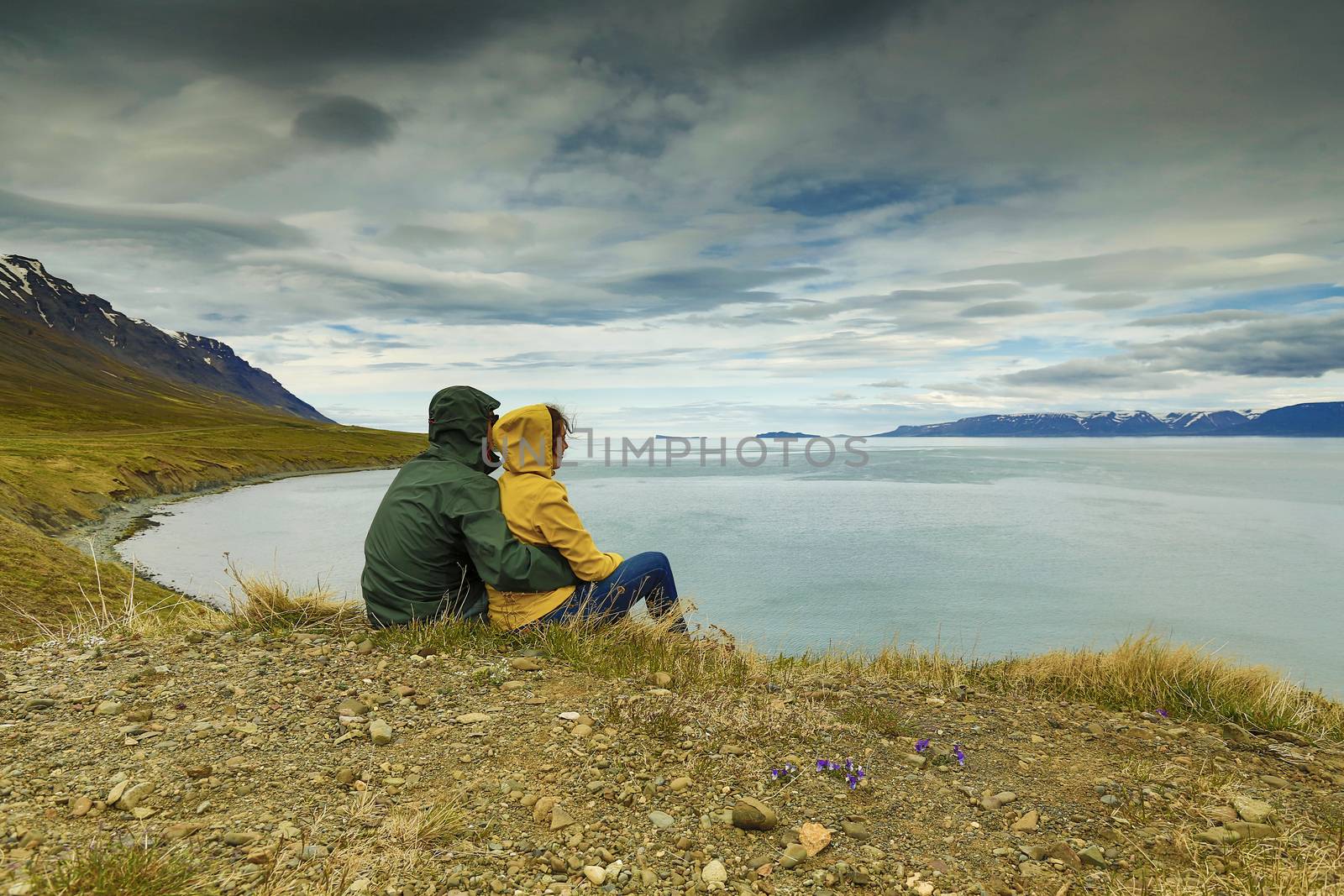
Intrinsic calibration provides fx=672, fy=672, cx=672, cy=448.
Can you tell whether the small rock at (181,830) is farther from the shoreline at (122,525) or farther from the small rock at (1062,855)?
the shoreline at (122,525)

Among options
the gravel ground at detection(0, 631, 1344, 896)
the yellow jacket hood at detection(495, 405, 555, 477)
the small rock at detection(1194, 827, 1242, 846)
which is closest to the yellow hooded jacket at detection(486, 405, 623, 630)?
the yellow jacket hood at detection(495, 405, 555, 477)

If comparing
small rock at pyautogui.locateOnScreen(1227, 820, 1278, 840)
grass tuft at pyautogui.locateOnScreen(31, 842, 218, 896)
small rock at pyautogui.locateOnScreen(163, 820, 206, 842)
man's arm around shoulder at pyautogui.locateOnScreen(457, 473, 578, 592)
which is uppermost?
man's arm around shoulder at pyautogui.locateOnScreen(457, 473, 578, 592)

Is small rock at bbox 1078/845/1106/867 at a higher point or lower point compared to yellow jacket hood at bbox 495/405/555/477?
lower

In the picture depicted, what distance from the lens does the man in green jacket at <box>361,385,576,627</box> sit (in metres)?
5.57

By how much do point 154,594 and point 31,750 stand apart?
46.2ft

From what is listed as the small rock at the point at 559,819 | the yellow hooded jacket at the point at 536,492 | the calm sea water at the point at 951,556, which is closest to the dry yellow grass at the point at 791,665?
the yellow hooded jacket at the point at 536,492

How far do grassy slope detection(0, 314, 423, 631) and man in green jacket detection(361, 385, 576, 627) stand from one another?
436cm

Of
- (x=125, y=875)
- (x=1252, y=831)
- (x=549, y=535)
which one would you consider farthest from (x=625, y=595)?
(x=1252, y=831)

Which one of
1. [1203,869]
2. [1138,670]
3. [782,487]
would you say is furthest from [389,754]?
[782,487]

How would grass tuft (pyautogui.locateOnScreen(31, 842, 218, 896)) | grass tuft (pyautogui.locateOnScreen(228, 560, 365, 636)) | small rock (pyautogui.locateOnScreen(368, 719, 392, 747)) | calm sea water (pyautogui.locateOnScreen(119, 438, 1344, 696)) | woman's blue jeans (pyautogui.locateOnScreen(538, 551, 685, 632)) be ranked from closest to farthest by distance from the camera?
grass tuft (pyautogui.locateOnScreen(31, 842, 218, 896)) < small rock (pyautogui.locateOnScreen(368, 719, 392, 747)) < woman's blue jeans (pyautogui.locateOnScreen(538, 551, 685, 632)) < grass tuft (pyautogui.locateOnScreen(228, 560, 365, 636)) < calm sea water (pyautogui.locateOnScreen(119, 438, 1344, 696))

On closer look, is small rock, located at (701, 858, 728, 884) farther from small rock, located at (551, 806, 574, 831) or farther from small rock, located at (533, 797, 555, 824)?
small rock, located at (533, 797, 555, 824)

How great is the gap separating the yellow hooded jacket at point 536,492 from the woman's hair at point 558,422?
0.27 ft

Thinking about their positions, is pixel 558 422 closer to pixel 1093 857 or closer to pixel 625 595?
pixel 625 595

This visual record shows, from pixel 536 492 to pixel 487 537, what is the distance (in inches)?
21.2
